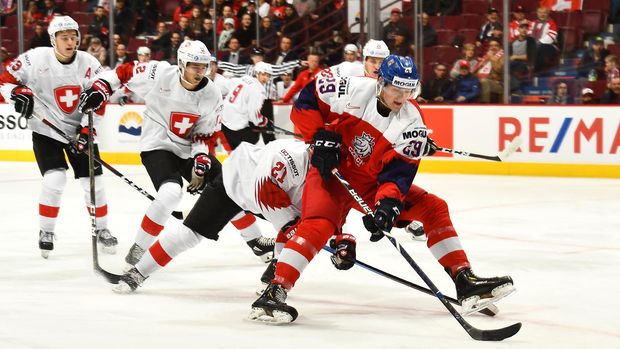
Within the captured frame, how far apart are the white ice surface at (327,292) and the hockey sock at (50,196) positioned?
0.18 metres

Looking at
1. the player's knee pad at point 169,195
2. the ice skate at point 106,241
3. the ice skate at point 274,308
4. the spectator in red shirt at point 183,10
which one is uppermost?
the spectator in red shirt at point 183,10

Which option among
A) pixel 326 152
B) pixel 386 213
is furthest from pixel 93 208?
pixel 386 213

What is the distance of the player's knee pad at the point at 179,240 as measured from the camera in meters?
4.64

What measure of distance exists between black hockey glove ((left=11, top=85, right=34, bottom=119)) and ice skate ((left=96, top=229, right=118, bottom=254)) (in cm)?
78

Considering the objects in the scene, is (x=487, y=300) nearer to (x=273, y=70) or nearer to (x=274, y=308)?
(x=274, y=308)

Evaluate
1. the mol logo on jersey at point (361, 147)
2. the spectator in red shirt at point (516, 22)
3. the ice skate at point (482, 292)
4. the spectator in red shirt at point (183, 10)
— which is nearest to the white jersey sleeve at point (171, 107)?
the mol logo on jersey at point (361, 147)

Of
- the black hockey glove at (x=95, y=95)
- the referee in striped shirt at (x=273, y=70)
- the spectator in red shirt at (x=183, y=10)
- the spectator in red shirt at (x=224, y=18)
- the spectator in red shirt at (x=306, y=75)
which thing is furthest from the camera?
the spectator in red shirt at (x=183, y=10)

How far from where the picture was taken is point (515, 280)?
516 centimetres

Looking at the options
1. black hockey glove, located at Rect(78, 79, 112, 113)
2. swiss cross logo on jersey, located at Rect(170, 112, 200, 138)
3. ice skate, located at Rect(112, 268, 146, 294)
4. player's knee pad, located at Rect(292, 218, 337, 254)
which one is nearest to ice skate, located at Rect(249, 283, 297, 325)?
player's knee pad, located at Rect(292, 218, 337, 254)

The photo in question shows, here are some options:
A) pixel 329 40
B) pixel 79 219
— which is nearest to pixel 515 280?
pixel 79 219

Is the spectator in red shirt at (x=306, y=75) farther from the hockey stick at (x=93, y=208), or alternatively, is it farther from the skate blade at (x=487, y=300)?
the skate blade at (x=487, y=300)

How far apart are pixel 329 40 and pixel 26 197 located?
4.22 meters

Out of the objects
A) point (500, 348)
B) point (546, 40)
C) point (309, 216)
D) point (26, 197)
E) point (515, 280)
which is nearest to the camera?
point (500, 348)

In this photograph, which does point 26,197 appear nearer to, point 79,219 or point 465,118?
point 79,219
